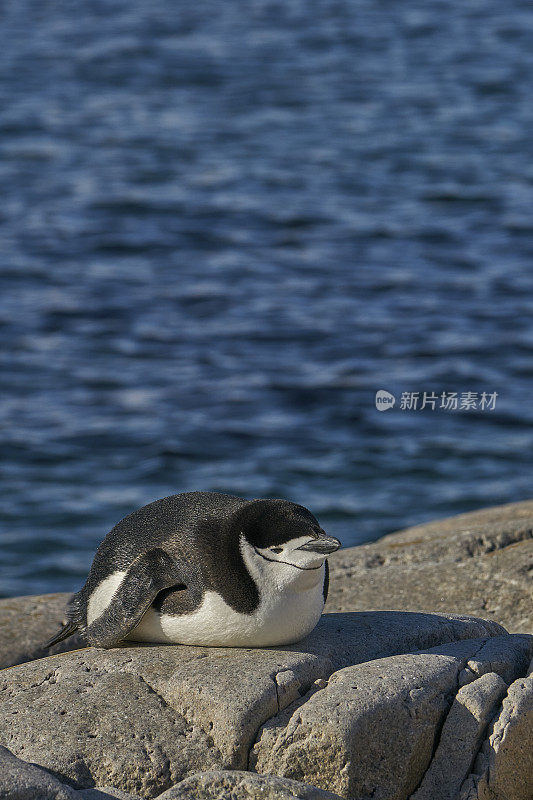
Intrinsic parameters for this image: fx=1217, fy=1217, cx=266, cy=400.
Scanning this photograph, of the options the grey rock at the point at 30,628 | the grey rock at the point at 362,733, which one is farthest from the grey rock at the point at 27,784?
the grey rock at the point at 30,628

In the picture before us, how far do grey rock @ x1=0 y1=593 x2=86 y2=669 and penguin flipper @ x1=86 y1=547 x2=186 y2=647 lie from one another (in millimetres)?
1543

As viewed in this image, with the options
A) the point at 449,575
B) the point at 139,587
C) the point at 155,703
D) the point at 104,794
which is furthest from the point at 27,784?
the point at 449,575

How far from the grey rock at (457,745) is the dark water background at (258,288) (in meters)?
5.61

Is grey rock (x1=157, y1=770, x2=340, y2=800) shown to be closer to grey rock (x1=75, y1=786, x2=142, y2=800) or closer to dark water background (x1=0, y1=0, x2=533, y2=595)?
grey rock (x1=75, y1=786, x2=142, y2=800)

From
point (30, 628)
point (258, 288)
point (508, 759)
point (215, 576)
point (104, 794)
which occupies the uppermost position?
point (215, 576)

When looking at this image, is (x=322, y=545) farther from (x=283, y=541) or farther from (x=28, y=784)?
(x=28, y=784)

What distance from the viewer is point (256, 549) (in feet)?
15.9

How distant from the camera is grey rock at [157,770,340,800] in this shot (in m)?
4.03

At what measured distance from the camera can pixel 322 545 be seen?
4734 millimetres

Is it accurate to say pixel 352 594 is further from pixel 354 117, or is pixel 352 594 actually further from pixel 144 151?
pixel 354 117

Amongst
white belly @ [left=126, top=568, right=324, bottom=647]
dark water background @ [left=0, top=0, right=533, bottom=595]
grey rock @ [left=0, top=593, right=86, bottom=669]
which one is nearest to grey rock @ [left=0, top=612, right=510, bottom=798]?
white belly @ [left=126, top=568, right=324, bottom=647]

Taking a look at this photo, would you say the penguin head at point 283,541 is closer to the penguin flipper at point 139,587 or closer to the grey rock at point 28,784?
the penguin flipper at point 139,587

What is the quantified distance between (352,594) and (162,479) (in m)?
4.52

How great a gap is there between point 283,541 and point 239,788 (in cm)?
Result: 107
